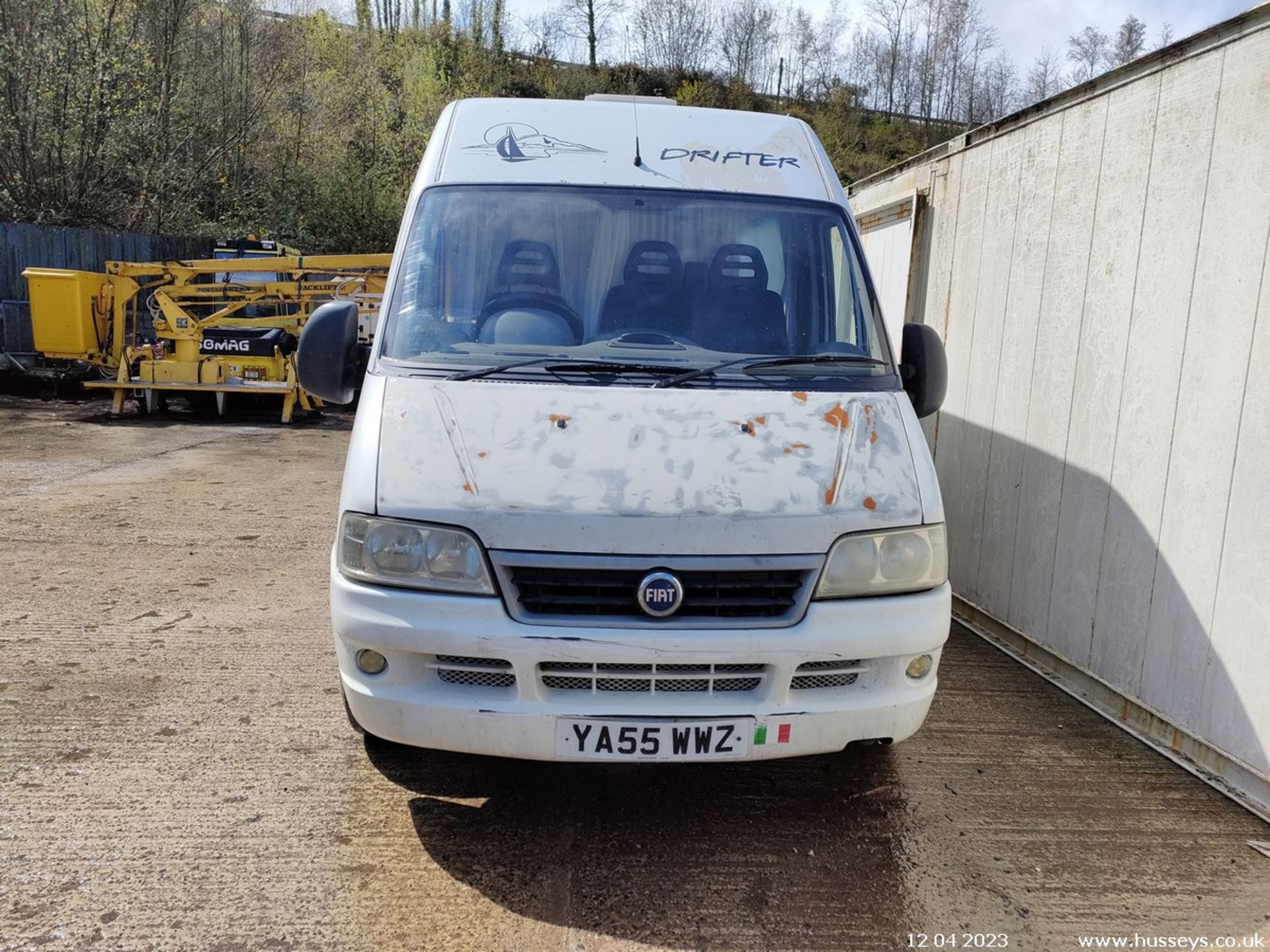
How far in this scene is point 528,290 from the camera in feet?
11.7

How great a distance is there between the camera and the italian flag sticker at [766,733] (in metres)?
2.75

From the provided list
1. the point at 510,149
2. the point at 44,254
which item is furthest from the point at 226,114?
the point at 510,149

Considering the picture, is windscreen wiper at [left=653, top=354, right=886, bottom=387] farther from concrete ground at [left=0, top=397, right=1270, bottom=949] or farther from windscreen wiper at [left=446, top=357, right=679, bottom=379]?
concrete ground at [left=0, top=397, right=1270, bottom=949]

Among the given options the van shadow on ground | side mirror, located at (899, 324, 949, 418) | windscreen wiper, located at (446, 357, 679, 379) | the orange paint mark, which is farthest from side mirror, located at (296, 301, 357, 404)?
side mirror, located at (899, 324, 949, 418)

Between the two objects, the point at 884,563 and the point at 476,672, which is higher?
the point at 884,563

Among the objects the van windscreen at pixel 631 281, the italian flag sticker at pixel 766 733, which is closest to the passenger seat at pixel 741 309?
the van windscreen at pixel 631 281

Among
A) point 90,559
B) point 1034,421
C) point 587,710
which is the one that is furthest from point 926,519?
point 90,559

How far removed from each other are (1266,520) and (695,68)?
4917 cm

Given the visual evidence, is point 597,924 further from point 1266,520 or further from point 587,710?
point 1266,520

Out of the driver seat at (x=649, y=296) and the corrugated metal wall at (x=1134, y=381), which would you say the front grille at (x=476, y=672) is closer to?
the driver seat at (x=649, y=296)

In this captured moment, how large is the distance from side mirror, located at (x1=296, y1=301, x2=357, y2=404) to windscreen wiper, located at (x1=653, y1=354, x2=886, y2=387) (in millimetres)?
1289

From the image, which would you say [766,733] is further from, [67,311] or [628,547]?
[67,311]

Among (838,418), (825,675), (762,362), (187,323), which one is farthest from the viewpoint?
(187,323)

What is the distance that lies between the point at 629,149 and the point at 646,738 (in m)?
2.48
